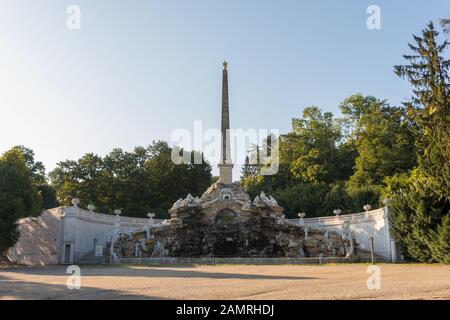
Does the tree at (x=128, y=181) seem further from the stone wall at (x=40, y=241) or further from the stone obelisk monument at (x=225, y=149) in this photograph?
the stone wall at (x=40, y=241)

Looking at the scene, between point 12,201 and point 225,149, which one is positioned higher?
point 225,149

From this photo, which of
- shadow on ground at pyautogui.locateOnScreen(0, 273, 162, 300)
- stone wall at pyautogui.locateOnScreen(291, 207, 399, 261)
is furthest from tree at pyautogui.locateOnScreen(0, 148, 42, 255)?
stone wall at pyautogui.locateOnScreen(291, 207, 399, 261)

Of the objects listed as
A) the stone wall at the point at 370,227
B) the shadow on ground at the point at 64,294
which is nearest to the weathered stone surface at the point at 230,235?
the stone wall at the point at 370,227

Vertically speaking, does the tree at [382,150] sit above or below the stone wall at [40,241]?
above

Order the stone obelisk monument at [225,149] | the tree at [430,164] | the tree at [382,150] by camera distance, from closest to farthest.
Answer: the tree at [430,164]
the stone obelisk monument at [225,149]
the tree at [382,150]

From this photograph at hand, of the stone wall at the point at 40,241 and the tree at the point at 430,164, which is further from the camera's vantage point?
the stone wall at the point at 40,241

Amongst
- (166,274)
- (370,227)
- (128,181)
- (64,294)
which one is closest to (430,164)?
(370,227)

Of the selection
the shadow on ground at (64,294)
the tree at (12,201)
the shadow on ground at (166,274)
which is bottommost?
the shadow on ground at (166,274)

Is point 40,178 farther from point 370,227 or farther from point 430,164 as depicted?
point 430,164

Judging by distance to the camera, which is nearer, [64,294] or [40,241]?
[64,294]

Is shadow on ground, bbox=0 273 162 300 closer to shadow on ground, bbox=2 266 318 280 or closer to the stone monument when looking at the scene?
shadow on ground, bbox=2 266 318 280

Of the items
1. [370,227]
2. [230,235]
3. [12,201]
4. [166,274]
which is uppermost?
[12,201]

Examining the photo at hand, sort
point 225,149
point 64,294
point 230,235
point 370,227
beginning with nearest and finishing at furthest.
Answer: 1. point 64,294
2. point 370,227
3. point 230,235
4. point 225,149

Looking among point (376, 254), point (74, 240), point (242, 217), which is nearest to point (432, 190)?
point (376, 254)
